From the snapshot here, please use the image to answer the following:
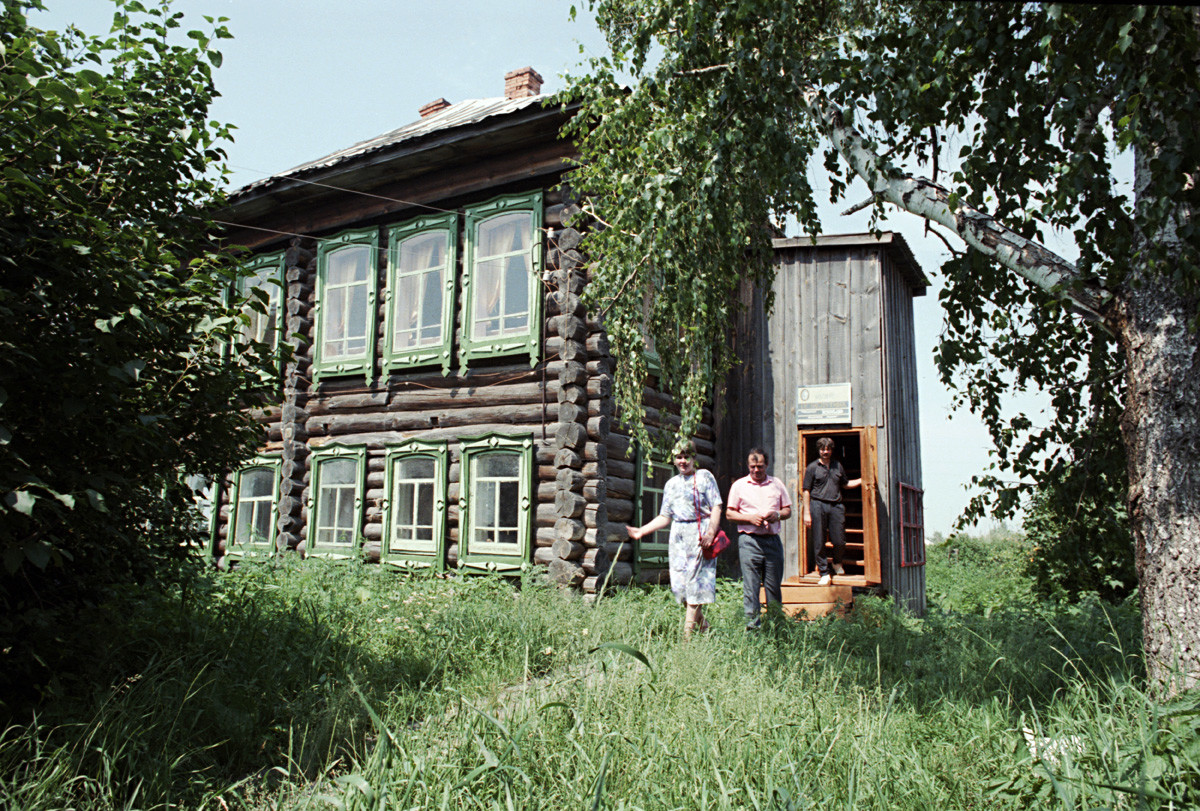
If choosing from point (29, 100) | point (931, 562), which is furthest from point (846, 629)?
point (931, 562)

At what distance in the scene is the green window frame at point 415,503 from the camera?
35.0 ft

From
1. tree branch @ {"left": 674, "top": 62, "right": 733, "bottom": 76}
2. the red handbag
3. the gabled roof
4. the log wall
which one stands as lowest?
the red handbag

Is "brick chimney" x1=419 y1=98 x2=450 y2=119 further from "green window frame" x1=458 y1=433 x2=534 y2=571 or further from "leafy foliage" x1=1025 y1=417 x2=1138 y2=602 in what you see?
"leafy foliage" x1=1025 y1=417 x2=1138 y2=602

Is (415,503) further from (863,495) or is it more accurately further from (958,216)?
(958,216)

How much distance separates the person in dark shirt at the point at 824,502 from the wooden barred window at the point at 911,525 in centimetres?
101

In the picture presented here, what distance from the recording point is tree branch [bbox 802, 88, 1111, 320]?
15.4 feet

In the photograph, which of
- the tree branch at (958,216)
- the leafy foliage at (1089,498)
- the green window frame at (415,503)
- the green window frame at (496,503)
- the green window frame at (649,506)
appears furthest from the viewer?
the green window frame at (415,503)

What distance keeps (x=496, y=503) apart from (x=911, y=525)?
611cm

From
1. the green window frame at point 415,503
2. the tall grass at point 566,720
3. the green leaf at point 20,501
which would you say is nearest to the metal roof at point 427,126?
the green window frame at point 415,503

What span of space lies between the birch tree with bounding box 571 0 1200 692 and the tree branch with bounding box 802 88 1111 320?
1 centimetres

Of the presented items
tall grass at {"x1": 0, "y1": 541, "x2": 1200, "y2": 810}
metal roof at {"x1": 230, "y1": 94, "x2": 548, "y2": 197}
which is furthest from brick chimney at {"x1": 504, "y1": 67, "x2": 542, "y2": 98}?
tall grass at {"x1": 0, "y1": 541, "x2": 1200, "y2": 810}

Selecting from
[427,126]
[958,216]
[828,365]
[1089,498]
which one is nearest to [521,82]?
[427,126]

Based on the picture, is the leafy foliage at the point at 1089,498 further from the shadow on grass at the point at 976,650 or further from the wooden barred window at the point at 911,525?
the wooden barred window at the point at 911,525

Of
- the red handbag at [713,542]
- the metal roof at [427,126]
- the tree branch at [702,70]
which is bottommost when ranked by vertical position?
the red handbag at [713,542]
